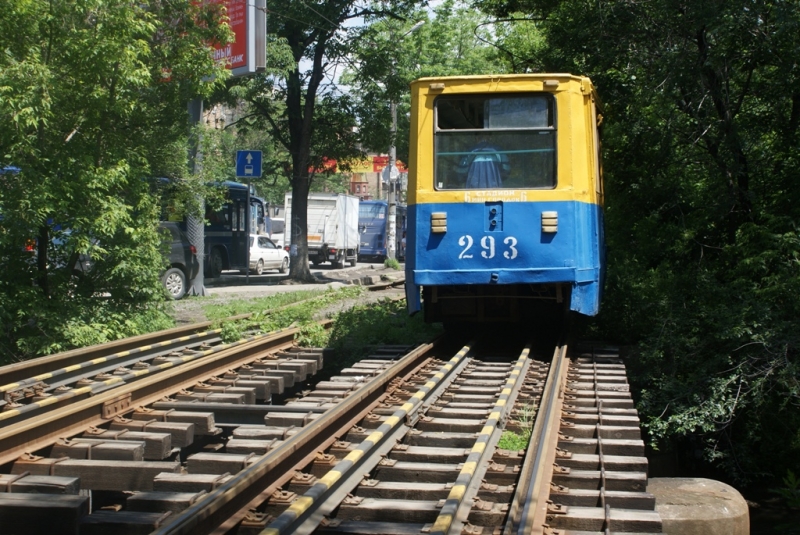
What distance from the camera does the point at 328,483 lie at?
4.44 m

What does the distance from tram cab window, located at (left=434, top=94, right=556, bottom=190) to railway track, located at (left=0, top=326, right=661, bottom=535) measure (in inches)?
86.6

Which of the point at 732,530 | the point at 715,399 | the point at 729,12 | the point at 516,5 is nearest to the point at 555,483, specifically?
the point at 732,530

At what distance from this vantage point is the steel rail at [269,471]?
398 cm

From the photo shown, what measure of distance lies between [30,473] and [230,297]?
14.0 metres

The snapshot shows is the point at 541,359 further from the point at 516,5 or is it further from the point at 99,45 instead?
the point at 516,5

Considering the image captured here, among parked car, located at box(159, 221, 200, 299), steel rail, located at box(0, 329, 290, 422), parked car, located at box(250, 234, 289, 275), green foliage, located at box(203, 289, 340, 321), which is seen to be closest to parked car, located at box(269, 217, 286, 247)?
parked car, located at box(250, 234, 289, 275)

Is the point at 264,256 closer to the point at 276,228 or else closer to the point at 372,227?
the point at 372,227

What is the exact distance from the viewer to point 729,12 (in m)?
9.03

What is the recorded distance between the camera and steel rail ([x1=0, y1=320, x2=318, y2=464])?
5.41m

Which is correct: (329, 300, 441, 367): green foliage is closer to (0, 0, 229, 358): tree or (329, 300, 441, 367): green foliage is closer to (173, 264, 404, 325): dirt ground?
(173, 264, 404, 325): dirt ground

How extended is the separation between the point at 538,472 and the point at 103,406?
3.15 m

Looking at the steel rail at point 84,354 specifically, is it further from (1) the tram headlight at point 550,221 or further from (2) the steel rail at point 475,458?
(1) the tram headlight at point 550,221

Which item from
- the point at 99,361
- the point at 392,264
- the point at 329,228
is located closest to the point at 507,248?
the point at 99,361

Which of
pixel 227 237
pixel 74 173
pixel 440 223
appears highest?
pixel 74 173
